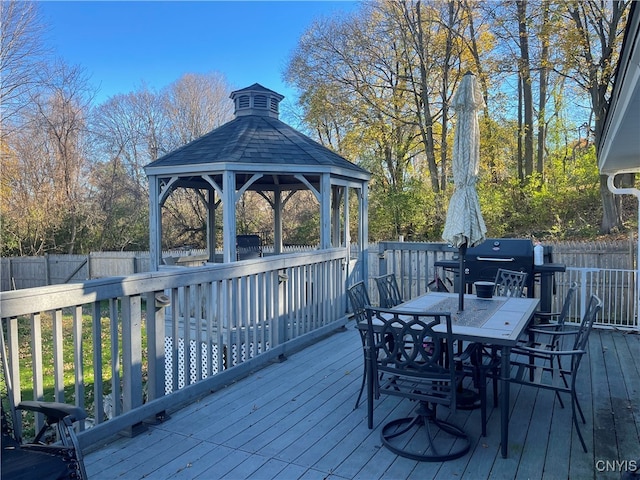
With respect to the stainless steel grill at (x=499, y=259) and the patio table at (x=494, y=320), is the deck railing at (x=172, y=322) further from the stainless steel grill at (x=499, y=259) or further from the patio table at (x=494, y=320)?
the patio table at (x=494, y=320)

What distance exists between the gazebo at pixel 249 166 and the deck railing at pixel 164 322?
153 cm

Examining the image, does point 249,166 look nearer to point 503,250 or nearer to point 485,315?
point 503,250

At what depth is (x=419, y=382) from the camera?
2.60 meters

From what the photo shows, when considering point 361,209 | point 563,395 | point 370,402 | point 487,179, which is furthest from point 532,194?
point 370,402

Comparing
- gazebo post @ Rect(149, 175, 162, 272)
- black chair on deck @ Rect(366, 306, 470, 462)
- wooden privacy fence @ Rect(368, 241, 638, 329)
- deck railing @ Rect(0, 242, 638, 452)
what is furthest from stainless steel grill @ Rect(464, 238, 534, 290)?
gazebo post @ Rect(149, 175, 162, 272)

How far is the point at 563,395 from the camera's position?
3576 mm

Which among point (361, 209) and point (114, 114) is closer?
point (361, 209)

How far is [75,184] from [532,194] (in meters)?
14.9

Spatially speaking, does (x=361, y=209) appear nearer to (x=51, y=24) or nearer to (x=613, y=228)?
(x=613, y=228)

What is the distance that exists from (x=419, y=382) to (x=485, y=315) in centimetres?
90

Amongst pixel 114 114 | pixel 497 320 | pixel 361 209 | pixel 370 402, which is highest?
pixel 114 114

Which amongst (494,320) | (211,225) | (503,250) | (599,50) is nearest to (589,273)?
(503,250)

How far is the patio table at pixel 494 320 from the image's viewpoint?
8.36ft

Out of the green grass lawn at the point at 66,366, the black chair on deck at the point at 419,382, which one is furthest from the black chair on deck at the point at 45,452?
the green grass lawn at the point at 66,366
